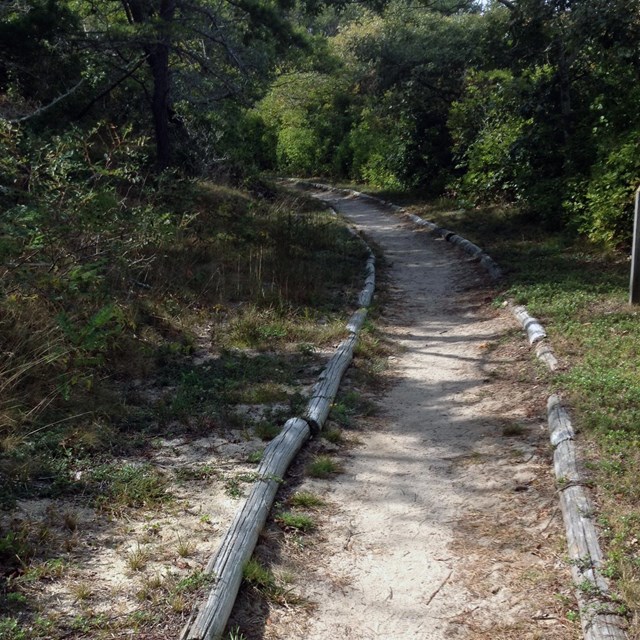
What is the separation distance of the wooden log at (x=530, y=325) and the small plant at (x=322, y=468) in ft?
10.8

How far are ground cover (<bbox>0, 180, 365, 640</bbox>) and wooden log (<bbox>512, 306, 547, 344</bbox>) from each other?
2.07 metres

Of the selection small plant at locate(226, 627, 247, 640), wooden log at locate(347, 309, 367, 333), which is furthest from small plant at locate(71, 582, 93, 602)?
wooden log at locate(347, 309, 367, 333)

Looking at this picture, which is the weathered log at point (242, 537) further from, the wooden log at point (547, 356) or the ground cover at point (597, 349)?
the wooden log at point (547, 356)

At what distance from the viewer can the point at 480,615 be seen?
3695mm

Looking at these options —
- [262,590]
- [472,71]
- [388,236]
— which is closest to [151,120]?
[388,236]

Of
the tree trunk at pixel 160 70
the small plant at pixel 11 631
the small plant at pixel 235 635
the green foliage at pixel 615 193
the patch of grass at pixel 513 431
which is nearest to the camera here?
→ the small plant at pixel 11 631

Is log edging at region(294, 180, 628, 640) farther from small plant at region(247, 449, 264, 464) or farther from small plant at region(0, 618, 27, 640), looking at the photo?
small plant at region(0, 618, 27, 640)

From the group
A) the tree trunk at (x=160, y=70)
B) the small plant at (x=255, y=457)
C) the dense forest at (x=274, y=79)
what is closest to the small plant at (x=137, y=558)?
the small plant at (x=255, y=457)

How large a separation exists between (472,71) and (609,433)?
15.2 m

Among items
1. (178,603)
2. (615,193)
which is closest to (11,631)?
(178,603)

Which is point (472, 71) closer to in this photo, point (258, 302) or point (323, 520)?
point (258, 302)

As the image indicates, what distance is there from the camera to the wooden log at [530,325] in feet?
25.4

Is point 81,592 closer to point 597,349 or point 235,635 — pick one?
point 235,635

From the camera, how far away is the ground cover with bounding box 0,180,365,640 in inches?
143
